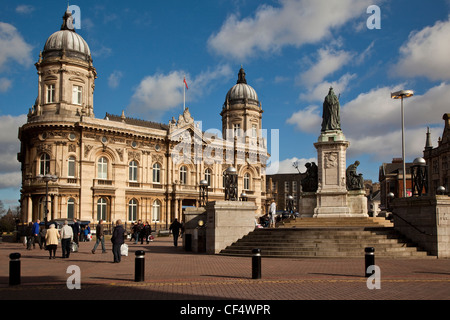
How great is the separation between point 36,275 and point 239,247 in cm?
986

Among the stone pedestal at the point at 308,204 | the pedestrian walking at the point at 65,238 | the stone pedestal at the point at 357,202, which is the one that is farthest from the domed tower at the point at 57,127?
the stone pedestal at the point at 357,202

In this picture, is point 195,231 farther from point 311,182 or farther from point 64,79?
point 64,79

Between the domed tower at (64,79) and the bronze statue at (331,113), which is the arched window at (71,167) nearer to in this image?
the domed tower at (64,79)

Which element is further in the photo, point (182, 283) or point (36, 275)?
point (36, 275)

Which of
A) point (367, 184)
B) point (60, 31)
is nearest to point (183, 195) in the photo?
point (60, 31)

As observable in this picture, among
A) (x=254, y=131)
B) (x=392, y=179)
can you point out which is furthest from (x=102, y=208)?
(x=392, y=179)

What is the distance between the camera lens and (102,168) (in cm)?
5103

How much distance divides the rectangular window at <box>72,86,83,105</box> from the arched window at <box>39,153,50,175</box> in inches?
261

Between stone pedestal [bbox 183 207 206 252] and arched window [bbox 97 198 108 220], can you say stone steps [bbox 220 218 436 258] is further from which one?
Result: arched window [bbox 97 198 108 220]

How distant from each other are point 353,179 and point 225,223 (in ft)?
33.1

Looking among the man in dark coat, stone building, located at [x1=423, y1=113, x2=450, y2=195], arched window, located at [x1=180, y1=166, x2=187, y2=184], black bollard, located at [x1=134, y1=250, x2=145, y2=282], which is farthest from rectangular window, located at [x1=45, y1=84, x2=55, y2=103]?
stone building, located at [x1=423, y1=113, x2=450, y2=195]

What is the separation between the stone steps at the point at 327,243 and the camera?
1870 centimetres

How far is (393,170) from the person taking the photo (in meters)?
91.4
